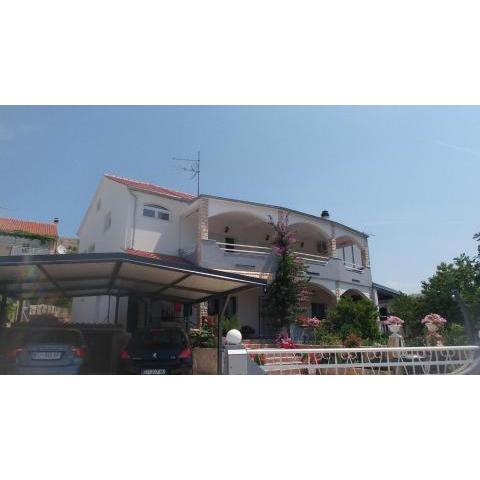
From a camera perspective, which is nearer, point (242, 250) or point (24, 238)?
point (242, 250)

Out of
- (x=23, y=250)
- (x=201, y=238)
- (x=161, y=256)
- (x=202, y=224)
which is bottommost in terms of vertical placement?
Result: (x=161, y=256)

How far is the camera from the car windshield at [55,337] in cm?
932

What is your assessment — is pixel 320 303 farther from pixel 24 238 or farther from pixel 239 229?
pixel 24 238

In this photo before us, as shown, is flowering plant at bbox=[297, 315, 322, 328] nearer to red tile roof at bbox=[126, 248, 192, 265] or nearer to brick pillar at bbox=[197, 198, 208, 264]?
brick pillar at bbox=[197, 198, 208, 264]

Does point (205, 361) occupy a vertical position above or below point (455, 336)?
below

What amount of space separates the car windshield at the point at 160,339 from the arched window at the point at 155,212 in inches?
391

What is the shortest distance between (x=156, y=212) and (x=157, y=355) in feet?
36.4

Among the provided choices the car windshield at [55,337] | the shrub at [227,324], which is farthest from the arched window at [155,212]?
the car windshield at [55,337]

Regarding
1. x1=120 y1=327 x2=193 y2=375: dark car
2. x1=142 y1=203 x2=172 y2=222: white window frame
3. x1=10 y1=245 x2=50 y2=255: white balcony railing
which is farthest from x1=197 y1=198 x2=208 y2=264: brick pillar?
x1=10 y1=245 x2=50 y2=255: white balcony railing

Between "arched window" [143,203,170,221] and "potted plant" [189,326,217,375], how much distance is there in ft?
22.9

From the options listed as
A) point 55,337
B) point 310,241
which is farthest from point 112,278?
point 310,241

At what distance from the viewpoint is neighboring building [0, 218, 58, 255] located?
32656 mm

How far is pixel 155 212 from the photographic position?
19391 mm
